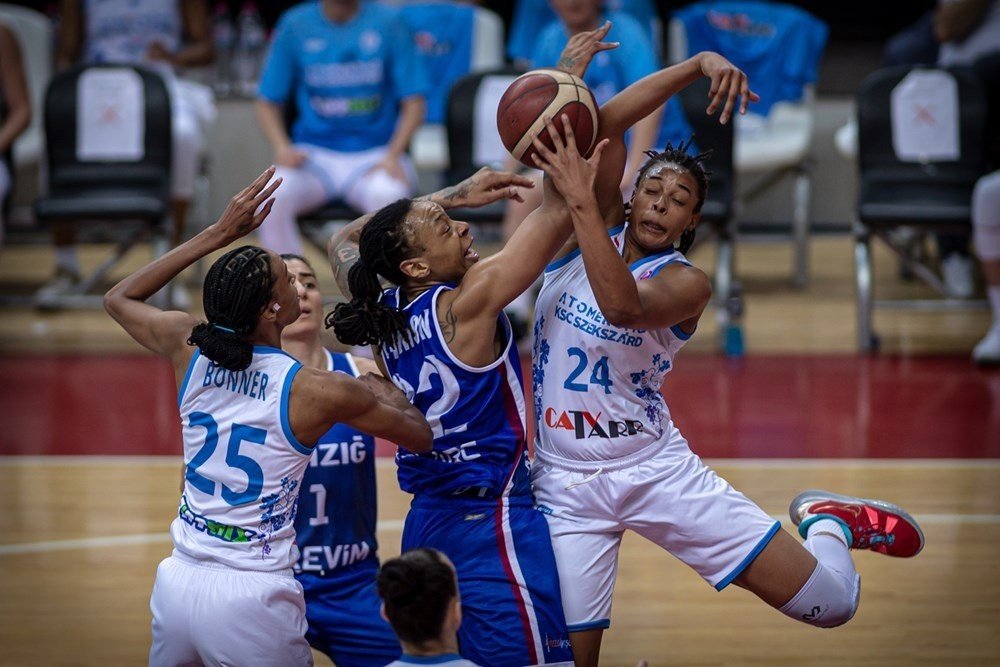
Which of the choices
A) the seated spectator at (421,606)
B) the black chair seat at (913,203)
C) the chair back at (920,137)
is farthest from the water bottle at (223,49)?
the seated spectator at (421,606)

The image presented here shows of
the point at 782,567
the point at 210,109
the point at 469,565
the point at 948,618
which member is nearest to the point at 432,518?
the point at 469,565

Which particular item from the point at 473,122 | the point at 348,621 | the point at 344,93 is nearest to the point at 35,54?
the point at 344,93

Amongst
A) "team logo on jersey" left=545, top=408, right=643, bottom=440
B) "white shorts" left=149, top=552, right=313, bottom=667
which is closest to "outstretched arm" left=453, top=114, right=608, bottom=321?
"team logo on jersey" left=545, top=408, right=643, bottom=440

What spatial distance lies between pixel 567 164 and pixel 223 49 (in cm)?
957

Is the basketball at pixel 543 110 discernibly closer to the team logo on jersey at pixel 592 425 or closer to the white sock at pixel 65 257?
the team logo on jersey at pixel 592 425

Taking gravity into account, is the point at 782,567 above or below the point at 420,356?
below

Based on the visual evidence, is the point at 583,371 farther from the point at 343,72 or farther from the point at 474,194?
the point at 343,72

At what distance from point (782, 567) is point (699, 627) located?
0.82 m

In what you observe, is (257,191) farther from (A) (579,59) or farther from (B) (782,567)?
(B) (782,567)

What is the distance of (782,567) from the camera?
3.35m

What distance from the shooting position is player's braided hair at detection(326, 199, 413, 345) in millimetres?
3256

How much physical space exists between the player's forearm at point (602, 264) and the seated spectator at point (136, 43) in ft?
21.7

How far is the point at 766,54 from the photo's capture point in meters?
10.1

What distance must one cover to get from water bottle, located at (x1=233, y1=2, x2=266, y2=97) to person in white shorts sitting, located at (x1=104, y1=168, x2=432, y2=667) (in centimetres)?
923
